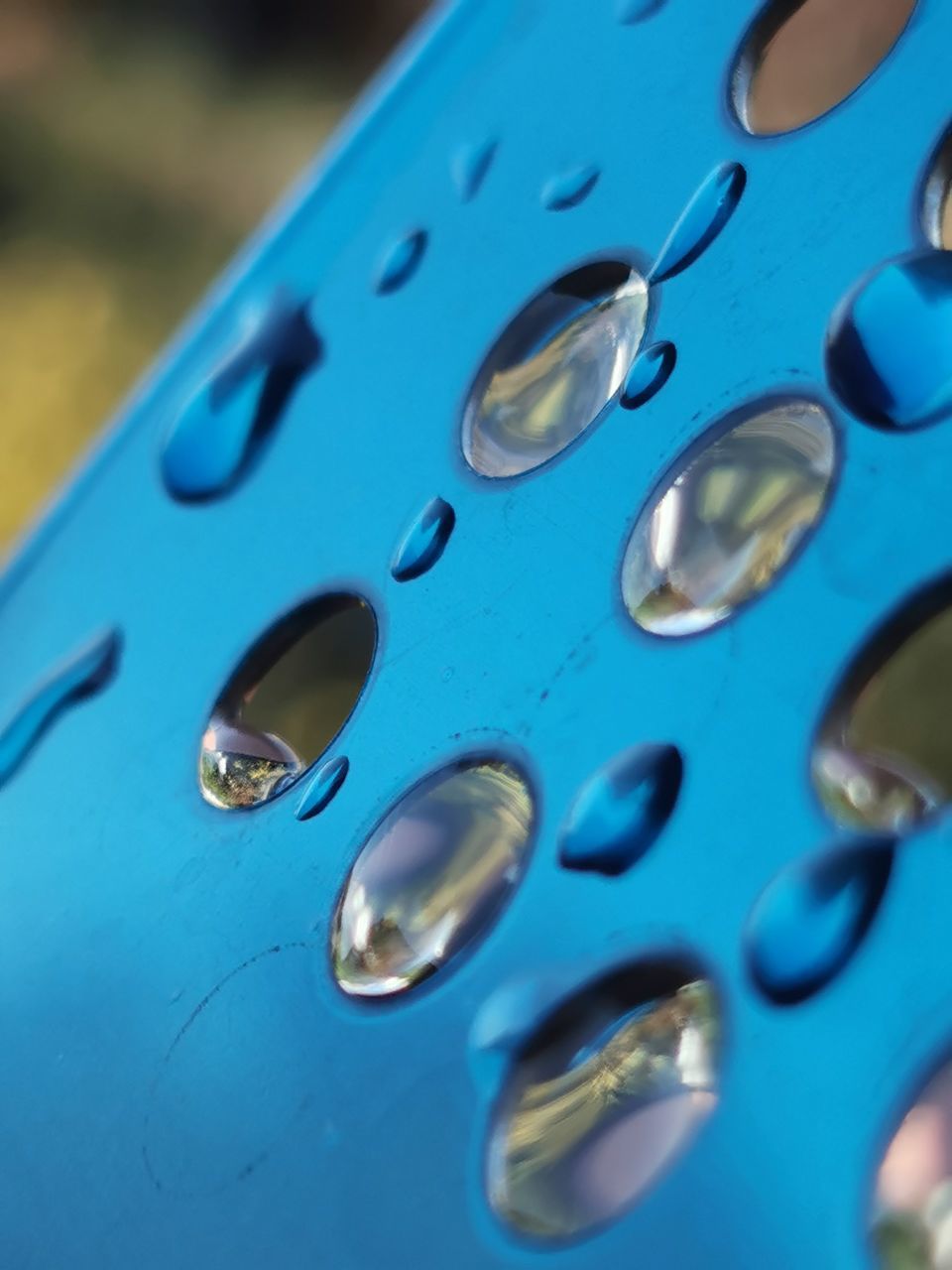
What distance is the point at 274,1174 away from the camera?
0.34 m

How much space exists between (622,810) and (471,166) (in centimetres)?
26

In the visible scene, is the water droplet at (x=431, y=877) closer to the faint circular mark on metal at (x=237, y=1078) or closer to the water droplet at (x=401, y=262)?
the faint circular mark on metal at (x=237, y=1078)

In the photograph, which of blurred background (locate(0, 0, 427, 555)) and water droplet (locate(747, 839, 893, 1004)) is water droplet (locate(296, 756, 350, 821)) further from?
blurred background (locate(0, 0, 427, 555))

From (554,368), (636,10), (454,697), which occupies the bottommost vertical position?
(454,697)

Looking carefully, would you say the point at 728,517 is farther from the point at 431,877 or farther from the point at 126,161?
the point at 126,161

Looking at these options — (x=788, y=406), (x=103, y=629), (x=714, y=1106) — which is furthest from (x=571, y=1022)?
(x=103, y=629)

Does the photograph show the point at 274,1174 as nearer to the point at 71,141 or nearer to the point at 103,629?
the point at 103,629

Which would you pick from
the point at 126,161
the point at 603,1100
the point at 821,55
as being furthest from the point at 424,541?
the point at 126,161

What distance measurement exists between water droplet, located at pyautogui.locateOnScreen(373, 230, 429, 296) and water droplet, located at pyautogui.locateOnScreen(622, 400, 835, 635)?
167 millimetres

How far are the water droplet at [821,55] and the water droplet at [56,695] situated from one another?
27cm

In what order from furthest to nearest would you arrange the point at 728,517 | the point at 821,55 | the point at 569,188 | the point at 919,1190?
the point at 821,55
the point at 569,188
the point at 728,517
the point at 919,1190

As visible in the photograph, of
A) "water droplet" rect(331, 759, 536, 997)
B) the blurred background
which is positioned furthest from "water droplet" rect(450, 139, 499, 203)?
the blurred background

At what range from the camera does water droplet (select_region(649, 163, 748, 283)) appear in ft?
1.30

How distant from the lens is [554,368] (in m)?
0.43
